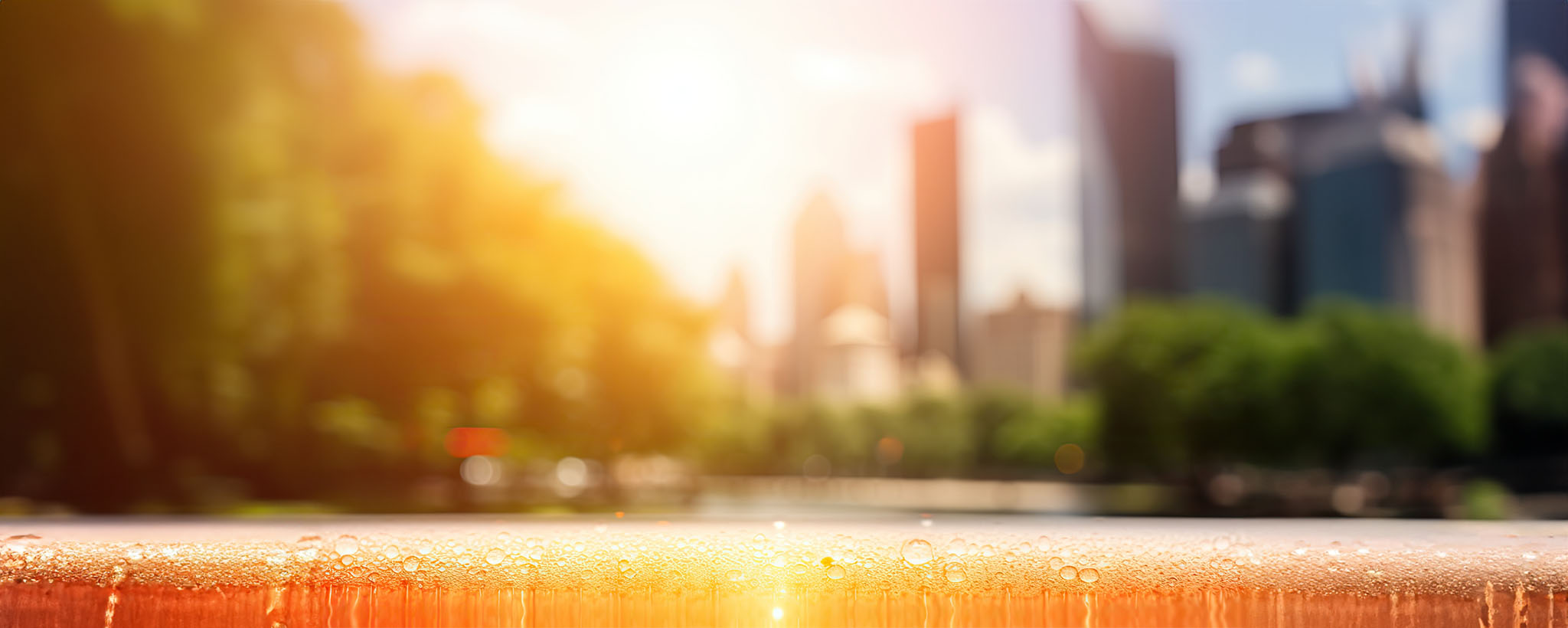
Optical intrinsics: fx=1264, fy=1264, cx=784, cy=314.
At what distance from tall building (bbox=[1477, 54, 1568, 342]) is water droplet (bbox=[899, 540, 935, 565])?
506 feet

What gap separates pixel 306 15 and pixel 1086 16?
143 m

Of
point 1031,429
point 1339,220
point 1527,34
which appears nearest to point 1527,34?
point 1527,34

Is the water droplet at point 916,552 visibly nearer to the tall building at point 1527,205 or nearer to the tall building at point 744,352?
the tall building at point 744,352

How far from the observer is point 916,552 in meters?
3.16

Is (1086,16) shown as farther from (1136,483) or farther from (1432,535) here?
(1432,535)

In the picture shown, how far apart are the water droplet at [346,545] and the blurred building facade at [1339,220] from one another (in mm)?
133052

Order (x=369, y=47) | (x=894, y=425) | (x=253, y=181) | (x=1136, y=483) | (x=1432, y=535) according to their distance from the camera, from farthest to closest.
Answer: (x=894, y=425) → (x=1136, y=483) → (x=369, y=47) → (x=253, y=181) → (x=1432, y=535)

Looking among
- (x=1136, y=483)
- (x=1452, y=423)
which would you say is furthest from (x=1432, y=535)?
(x=1136, y=483)

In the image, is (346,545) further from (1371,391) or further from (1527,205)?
(1527,205)

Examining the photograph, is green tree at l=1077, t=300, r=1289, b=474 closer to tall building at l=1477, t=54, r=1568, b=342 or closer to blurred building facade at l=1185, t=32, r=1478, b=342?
blurred building facade at l=1185, t=32, r=1478, b=342

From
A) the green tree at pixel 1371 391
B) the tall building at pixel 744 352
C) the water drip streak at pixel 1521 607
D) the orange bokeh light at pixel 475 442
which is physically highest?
the tall building at pixel 744 352

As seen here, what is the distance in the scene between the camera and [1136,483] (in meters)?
102

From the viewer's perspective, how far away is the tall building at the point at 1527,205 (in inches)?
5507

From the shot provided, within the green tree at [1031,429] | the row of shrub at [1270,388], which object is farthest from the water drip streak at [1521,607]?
the green tree at [1031,429]
